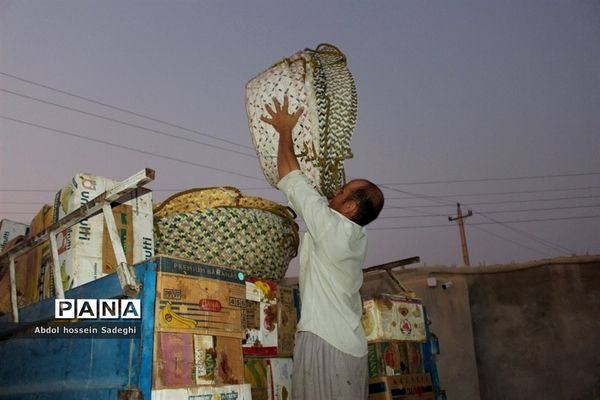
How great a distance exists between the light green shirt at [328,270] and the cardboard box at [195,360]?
379mm

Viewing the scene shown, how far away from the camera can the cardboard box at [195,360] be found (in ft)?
5.84

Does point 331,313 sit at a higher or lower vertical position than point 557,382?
higher

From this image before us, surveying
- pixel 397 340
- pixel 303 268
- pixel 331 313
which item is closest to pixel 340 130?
pixel 303 268

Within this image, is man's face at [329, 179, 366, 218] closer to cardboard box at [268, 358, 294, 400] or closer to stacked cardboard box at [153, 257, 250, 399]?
stacked cardboard box at [153, 257, 250, 399]

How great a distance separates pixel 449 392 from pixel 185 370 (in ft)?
20.3

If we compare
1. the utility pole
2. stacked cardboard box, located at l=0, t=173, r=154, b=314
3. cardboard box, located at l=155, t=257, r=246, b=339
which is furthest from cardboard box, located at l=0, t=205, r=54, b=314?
the utility pole

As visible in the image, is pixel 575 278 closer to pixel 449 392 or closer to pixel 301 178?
pixel 449 392

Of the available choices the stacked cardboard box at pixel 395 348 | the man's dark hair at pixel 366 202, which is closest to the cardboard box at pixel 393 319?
the stacked cardboard box at pixel 395 348

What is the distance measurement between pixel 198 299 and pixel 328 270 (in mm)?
602

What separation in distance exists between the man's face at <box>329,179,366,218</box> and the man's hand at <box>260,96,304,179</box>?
0.24 metres

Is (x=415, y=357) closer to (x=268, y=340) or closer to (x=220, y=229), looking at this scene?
(x=268, y=340)

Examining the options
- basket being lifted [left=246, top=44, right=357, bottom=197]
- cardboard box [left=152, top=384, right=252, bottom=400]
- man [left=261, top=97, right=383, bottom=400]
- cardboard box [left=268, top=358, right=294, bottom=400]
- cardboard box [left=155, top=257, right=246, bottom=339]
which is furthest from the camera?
basket being lifted [left=246, top=44, right=357, bottom=197]

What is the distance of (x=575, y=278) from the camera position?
703 cm

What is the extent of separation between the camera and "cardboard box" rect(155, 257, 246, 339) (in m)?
1.86
